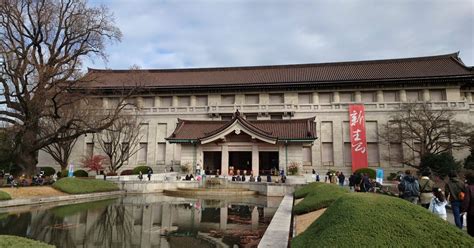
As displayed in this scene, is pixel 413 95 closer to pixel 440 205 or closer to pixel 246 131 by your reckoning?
pixel 246 131

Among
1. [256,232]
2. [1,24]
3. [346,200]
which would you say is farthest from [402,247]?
[1,24]

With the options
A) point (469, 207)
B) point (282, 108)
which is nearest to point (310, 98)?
point (282, 108)

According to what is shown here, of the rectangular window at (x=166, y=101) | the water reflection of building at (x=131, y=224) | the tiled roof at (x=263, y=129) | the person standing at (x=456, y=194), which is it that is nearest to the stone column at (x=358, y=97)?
the tiled roof at (x=263, y=129)

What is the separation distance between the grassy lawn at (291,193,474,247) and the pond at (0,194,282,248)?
4.11 m

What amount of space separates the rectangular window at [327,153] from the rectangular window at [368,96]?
790 centimetres

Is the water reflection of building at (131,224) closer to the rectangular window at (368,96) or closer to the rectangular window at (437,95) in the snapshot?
the rectangular window at (368,96)

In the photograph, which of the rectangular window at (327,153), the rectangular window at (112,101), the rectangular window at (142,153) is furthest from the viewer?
the rectangular window at (112,101)

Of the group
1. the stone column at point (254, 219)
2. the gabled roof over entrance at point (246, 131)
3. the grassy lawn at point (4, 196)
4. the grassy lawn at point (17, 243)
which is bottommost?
the stone column at point (254, 219)

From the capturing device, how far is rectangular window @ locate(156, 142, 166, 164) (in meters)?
42.1

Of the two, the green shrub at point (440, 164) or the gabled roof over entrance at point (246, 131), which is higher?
the gabled roof over entrance at point (246, 131)

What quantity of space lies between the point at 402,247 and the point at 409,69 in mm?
44897

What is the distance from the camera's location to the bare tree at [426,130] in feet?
105

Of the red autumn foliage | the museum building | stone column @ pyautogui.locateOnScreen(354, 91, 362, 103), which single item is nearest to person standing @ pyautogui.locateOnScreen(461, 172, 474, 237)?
the museum building

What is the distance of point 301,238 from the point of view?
5.49m
